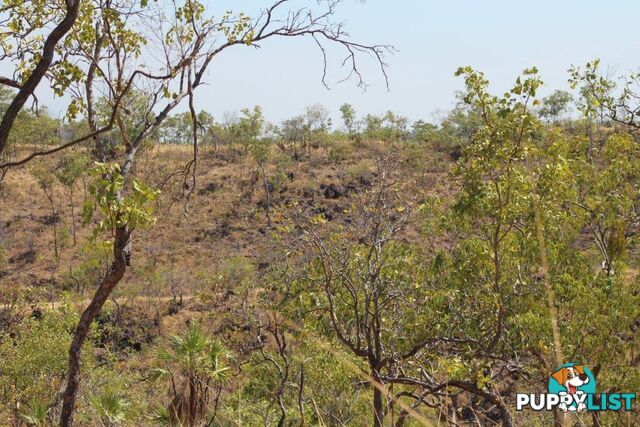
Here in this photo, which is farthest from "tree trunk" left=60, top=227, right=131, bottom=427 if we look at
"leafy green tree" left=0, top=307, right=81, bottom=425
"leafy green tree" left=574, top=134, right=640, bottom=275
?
"leafy green tree" left=0, top=307, right=81, bottom=425

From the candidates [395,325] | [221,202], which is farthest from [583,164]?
[221,202]

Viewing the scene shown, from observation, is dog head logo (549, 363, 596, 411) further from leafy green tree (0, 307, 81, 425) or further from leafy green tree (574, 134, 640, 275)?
leafy green tree (0, 307, 81, 425)

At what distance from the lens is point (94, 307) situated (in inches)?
201

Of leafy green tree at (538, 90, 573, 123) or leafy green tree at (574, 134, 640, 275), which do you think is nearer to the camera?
leafy green tree at (574, 134, 640, 275)

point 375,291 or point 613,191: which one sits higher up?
point 613,191

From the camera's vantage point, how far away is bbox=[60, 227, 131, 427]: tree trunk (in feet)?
16.1

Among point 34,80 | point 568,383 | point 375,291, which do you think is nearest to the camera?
point 34,80

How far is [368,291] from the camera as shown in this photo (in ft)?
22.9

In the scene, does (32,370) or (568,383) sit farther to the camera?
(32,370)

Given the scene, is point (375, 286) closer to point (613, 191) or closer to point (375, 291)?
point (375, 291)

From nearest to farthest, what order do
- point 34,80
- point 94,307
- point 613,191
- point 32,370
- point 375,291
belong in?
1. point 34,80
2. point 94,307
3. point 375,291
4. point 613,191
5. point 32,370

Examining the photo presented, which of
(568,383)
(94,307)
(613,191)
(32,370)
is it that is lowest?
(32,370)

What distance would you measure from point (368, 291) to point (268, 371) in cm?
728

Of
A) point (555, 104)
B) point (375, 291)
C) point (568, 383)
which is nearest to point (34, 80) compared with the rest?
point (568, 383)
